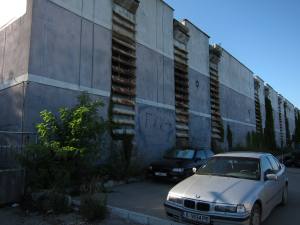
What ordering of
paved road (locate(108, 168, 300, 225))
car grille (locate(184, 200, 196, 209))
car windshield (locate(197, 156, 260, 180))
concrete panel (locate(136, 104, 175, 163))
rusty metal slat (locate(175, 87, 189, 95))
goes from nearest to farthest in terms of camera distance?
car grille (locate(184, 200, 196, 209))
car windshield (locate(197, 156, 260, 180))
paved road (locate(108, 168, 300, 225))
concrete panel (locate(136, 104, 175, 163))
rusty metal slat (locate(175, 87, 189, 95))

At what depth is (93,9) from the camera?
522 inches

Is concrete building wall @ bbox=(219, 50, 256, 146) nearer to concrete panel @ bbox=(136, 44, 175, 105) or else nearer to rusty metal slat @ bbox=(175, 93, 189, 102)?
rusty metal slat @ bbox=(175, 93, 189, 102)

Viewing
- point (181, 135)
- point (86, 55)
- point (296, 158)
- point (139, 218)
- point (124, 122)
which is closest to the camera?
point (139, 218)

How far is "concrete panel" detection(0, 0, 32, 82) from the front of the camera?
1080 centimetres

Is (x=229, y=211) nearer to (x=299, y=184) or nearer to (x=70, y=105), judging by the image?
(x=70, y=105)

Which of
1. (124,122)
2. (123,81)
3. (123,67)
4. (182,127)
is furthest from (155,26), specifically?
(124,122)

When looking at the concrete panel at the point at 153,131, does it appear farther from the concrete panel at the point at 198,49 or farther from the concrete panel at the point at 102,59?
the concrete panel at the point at 198,49

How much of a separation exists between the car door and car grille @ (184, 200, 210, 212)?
52.3 inches

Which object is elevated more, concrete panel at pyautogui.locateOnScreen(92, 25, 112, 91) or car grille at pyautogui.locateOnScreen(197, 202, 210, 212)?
concrete panel at pyautogui.locateOnScreen(92, 25, 112, 91)

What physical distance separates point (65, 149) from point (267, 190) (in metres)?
5.28

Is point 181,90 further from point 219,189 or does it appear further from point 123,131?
point 219,189

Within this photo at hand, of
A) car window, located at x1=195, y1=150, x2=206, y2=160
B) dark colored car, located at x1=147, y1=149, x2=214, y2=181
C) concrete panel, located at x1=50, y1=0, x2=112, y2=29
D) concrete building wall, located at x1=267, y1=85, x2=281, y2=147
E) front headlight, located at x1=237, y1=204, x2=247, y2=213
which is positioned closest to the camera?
front headlight, located at x1=237, y1=204, x2=247, y2=213

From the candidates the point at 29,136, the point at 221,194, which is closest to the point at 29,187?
the point at 29,136

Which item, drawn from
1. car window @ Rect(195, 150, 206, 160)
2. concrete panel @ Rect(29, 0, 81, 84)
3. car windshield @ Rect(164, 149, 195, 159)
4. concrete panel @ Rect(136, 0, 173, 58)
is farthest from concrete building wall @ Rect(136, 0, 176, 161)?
concrete panel @ Rect(29, 0, 81, 84)
